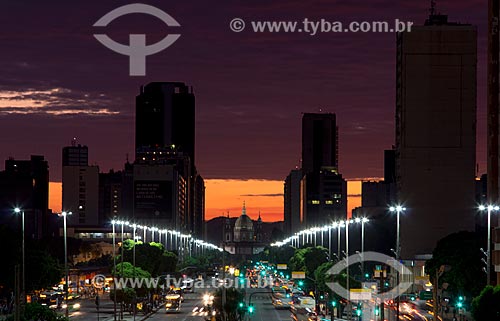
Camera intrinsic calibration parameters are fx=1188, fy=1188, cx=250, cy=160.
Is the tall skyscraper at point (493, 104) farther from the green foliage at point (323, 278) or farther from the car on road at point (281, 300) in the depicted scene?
the car on road at point (281, 300)

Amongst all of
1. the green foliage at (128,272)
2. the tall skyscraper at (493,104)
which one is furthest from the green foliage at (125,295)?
the tall skyscraper at (493,104)

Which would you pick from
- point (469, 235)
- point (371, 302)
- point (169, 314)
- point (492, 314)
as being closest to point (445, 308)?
point (371, 302)

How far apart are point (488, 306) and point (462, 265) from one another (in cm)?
5632

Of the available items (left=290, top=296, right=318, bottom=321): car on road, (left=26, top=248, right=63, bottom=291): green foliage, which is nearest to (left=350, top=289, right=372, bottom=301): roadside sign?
(left=290, top=296, right=318, bottom=321): car on road

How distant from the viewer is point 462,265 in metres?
139

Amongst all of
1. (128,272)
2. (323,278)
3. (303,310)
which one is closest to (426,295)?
(323,278)

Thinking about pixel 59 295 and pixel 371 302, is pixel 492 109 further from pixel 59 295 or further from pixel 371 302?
pixel 59 295

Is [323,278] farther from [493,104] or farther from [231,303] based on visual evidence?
[231,303]

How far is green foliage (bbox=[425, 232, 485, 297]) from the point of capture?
135400 millimetres

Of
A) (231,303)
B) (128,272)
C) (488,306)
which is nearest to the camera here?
(488,306)

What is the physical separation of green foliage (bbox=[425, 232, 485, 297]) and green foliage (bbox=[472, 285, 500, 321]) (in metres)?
47.5

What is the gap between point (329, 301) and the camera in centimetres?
15338

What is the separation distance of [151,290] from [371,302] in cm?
3366

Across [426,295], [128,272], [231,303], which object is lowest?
[426,295]
